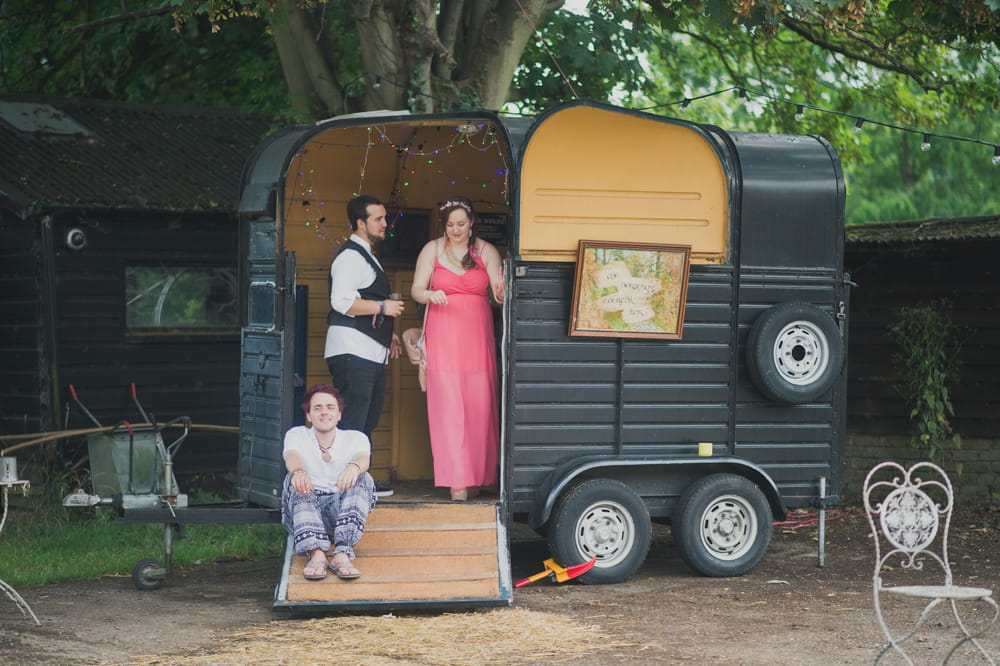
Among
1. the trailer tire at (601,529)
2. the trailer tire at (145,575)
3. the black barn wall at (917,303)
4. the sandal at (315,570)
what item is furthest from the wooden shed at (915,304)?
the trailer tire at (145,575)

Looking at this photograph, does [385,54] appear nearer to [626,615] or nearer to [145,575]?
[145,575]

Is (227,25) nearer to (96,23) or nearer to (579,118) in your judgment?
(96,23)

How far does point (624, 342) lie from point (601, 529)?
1.20 metres

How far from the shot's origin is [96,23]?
40.8 feet

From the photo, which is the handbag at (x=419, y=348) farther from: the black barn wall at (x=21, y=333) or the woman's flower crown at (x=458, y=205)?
the black barn wall at (x=21, y=333)

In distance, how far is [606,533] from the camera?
875 centimetres

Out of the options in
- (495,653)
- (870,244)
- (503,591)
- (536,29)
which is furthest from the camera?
(870,244)

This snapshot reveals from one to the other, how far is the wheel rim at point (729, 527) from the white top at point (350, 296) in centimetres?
242

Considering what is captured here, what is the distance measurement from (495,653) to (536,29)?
634cm

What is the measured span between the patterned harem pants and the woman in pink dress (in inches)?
42.3

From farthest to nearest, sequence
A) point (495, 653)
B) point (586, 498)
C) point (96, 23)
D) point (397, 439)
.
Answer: point (96, 23) < point (397, 439) < point (586, 498) < point (495, 653)

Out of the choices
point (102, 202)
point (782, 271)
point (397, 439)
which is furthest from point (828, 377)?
point (102, 202)

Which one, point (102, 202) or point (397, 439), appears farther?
point (102, 202)

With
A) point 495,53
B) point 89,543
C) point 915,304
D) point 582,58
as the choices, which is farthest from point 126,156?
point 915,304
